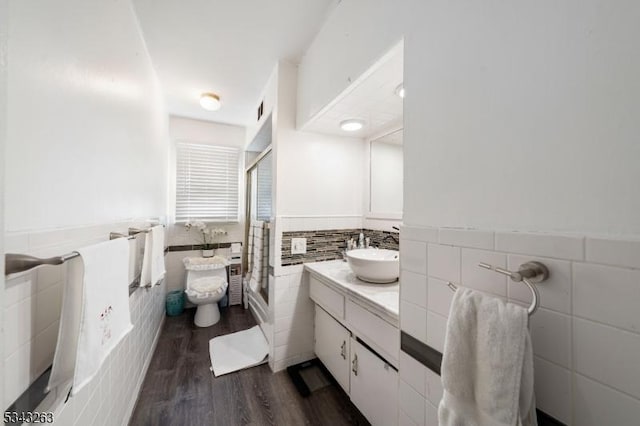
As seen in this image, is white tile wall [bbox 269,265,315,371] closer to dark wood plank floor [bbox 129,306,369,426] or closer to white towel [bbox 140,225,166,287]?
dark wood plank floor [bbox 129,306,369,426]

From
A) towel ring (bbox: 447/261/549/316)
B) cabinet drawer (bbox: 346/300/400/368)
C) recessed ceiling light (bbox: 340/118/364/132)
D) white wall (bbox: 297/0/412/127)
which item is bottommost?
cabinet drawer (bbox: 346/300/400/368)

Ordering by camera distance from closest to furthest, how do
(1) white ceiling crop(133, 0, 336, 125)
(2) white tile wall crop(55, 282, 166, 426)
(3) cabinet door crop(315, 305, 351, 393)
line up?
(2) white tile wall crop(55, 282, 166, 426) → (1) white ceiling crop(133, 0, 336, 125) → (3) cabinet door crop(315, 305, 351, 393)

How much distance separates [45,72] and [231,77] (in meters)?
1.59

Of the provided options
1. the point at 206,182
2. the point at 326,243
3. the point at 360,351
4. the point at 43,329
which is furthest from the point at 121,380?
the point at 206,182

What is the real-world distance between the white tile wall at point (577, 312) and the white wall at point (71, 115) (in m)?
1.25

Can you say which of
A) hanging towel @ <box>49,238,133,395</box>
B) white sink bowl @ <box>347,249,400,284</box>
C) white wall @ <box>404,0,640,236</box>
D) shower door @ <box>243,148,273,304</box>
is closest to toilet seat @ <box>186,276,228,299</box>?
shower door @ <box>243,148,273,304</box>

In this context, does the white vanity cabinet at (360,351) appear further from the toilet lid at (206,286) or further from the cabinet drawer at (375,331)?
the toilet lid at (206,286)

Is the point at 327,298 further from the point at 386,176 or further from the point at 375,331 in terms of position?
the point at 386,176

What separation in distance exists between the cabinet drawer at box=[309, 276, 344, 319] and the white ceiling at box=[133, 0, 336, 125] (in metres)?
1.81

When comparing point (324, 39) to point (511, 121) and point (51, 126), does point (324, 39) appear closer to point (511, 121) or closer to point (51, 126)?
point (511, 121)

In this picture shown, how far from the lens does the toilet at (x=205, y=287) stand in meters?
2.35

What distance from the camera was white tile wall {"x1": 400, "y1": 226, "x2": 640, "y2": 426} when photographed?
42 cm

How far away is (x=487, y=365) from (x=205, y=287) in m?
2.56

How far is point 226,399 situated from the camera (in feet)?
4.87
